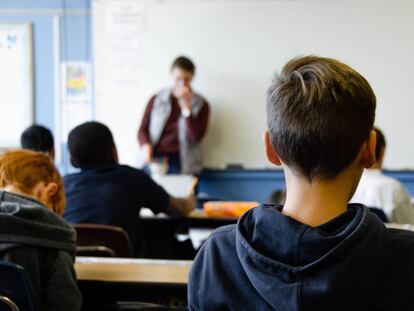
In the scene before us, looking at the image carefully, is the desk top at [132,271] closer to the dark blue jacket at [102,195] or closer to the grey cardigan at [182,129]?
the dark blue jacket at [102,195]

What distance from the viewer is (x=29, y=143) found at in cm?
242

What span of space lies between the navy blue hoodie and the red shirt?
3455 mm

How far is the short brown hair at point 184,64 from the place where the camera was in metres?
4.00

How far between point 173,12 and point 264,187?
166cm

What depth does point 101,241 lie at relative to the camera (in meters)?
1.82

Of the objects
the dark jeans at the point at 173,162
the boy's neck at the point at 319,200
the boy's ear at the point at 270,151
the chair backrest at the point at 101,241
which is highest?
the boy's ear at the point at 270,151

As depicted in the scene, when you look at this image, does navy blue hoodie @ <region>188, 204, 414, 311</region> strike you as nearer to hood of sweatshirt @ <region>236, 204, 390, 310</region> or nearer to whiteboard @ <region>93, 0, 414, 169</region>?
hood of sweatshirt @ <region>236, 204, 390, 310</region>

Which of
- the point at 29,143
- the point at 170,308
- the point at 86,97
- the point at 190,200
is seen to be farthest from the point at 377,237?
the point at 86,97

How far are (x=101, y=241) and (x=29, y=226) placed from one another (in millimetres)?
566

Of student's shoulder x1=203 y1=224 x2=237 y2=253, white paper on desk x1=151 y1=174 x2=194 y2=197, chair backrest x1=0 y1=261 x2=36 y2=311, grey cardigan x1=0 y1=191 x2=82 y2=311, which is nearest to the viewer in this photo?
student's shoulder x1=203 y1=224 x2=237 y2=253

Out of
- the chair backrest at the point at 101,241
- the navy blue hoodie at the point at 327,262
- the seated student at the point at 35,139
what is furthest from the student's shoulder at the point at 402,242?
Result: the seated student at the point at 35,139

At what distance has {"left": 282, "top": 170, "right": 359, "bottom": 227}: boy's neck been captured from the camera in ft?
2.45

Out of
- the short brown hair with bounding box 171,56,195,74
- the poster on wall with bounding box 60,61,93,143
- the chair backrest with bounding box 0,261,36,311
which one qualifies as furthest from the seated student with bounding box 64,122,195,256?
the poster on wall with bounding box 60,61,93,143

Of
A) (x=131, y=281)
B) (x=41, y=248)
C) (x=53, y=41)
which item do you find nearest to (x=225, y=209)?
(x=131, y=281)
